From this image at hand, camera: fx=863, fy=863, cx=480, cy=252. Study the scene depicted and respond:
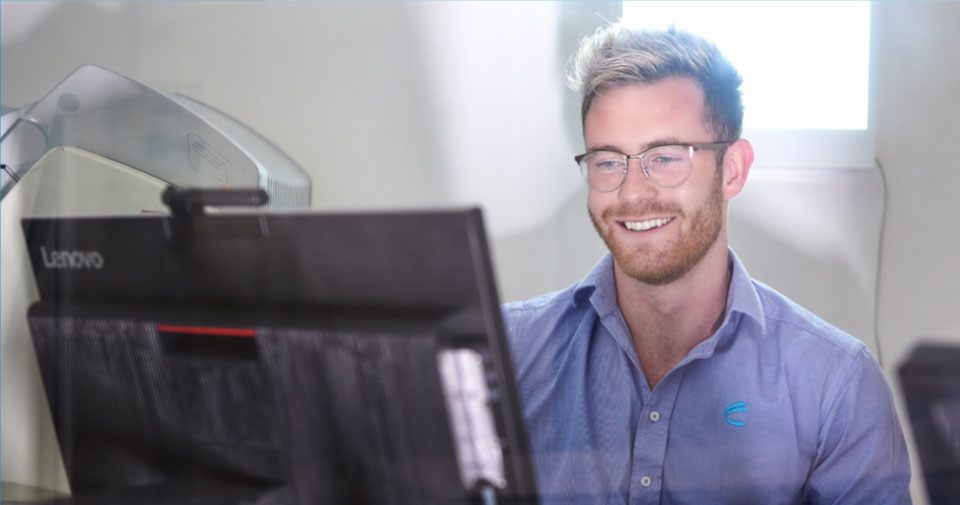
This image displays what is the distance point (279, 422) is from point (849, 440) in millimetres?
1027

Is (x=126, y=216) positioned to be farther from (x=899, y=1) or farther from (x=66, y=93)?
(x=899, y=1)

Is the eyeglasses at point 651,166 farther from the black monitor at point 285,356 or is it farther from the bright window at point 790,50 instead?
the black monitor at point 285,356

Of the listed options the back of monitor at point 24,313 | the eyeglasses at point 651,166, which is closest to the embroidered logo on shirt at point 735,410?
the eyeglasses at point 651,166

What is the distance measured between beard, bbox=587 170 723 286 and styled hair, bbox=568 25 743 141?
0.11 m

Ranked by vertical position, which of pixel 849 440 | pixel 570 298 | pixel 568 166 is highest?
pixel 568 166

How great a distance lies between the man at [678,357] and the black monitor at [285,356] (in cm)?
82

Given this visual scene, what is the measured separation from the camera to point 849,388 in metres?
1.35

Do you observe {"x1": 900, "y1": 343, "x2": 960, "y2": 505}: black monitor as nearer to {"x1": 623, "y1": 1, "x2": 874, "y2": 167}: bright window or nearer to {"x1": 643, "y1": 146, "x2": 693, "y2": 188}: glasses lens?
{"x1": 643, "y1": 146, "x2": 693, "y2": 188}: glasses lens

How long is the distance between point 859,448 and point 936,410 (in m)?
0.76

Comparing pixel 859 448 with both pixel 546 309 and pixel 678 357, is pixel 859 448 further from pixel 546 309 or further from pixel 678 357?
pixel 546 309

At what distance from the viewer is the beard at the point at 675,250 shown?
4.83 feet

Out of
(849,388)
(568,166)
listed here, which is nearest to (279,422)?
(849,388)

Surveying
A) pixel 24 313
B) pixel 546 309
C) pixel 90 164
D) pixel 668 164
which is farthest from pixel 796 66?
pixel 24 313

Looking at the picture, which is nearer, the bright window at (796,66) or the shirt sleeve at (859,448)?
the shirt sleeve at (859,448)
